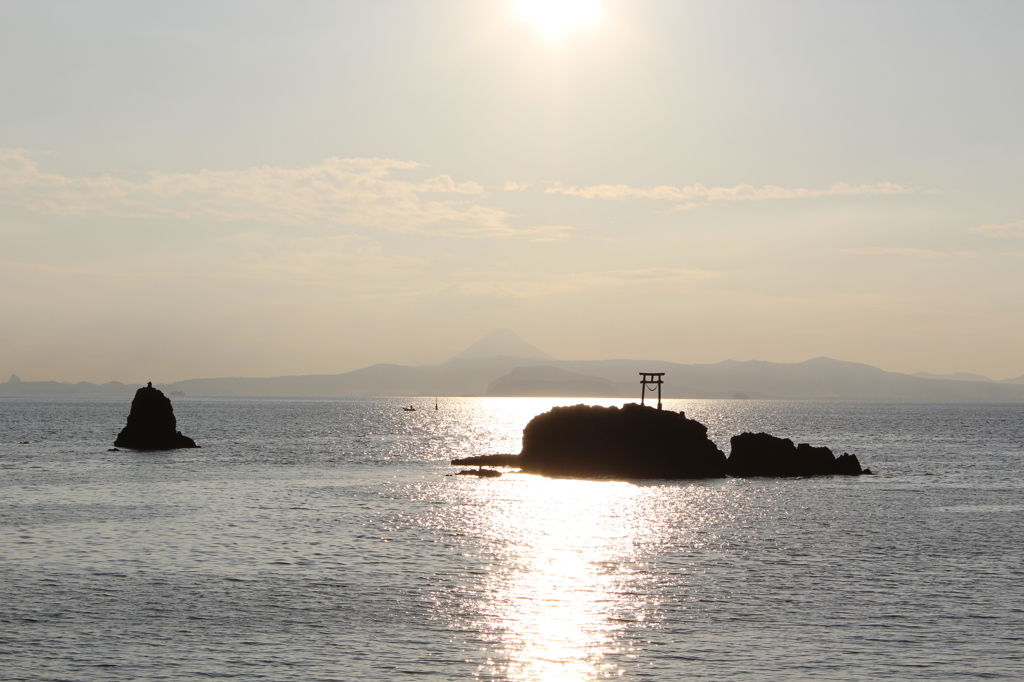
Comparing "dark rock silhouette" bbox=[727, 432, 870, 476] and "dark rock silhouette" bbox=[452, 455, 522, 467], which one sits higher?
"dark rock silhouette" bbox=[727, 432, 870, 476]

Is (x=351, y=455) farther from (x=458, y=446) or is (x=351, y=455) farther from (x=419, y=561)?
(x=419, y=561)

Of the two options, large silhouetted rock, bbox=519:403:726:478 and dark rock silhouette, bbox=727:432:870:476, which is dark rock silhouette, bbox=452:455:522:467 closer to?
large silhouetted rock, bbox=519:403:726:478

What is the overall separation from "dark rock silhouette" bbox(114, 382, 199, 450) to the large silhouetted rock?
52.7 meters

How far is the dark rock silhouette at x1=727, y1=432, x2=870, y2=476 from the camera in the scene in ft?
273

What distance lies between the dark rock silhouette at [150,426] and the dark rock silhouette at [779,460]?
67.4m

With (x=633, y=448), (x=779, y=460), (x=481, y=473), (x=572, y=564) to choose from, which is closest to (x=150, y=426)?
(x=481, y=473)

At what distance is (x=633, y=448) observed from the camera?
264ft

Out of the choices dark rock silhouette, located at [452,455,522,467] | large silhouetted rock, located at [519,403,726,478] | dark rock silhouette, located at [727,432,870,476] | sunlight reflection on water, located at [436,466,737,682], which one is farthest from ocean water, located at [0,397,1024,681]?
dark rock silhouette, located at [452,455,522,467]

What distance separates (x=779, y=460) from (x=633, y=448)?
15250 millimetres

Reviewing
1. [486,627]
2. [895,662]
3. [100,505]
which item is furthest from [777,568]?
[100,505]

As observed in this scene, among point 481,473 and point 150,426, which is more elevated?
point 150,426

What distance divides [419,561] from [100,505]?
29287mm

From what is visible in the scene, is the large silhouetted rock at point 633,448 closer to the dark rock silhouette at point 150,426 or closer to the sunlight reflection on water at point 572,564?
the sunlight reflection on water at point 572,564

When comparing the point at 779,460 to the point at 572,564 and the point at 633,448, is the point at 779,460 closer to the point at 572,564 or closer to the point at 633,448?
the point at 633,448
